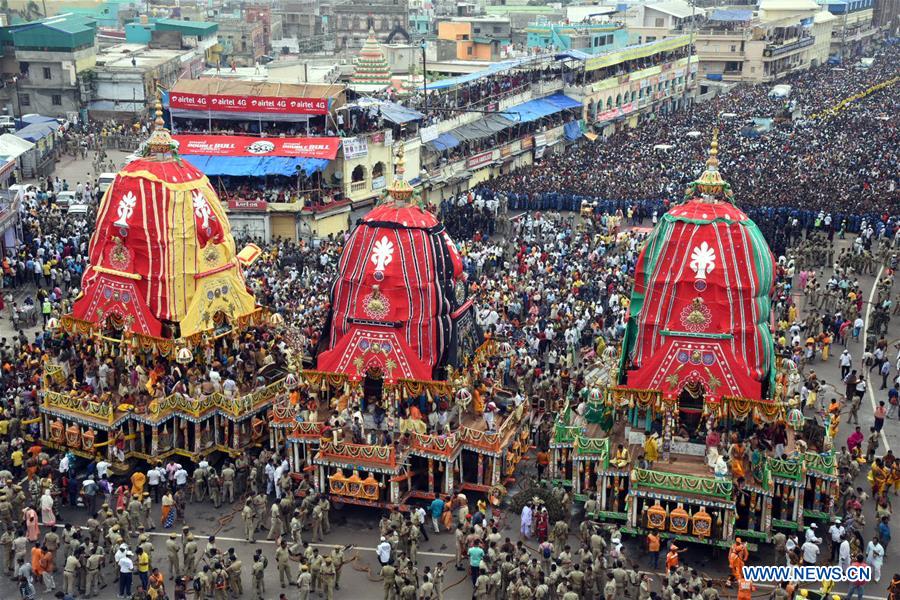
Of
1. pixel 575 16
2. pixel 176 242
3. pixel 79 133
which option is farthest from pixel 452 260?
pixel 575 16

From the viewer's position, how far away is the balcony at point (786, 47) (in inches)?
3686

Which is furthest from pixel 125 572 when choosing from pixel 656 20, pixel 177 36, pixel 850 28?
pixel 850 28

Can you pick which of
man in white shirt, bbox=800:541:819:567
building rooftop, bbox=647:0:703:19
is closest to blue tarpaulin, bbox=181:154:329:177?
man in white shirt, bbox=800:541:819:567

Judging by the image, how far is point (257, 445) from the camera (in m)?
28.1

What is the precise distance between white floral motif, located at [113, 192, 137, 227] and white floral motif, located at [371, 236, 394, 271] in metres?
6.19

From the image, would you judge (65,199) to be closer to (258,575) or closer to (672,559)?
(258,575)

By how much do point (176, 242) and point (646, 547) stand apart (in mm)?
12741

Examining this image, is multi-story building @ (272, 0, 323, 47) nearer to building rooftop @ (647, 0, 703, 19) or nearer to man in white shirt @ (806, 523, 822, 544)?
building rooftop @ (647, 0, 703, 19)

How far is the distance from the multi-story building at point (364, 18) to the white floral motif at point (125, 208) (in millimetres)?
88209

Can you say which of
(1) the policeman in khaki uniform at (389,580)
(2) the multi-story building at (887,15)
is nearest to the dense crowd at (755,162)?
(1) the policeman in khaki uniform at (389,580)

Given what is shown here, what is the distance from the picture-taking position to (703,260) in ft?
80.7

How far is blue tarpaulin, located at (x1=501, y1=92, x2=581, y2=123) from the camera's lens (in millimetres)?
62188

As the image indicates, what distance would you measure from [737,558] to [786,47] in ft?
268

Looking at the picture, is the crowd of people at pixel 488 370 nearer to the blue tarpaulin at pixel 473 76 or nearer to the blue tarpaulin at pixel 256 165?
the blue tarpaulin at pixel 473 76
